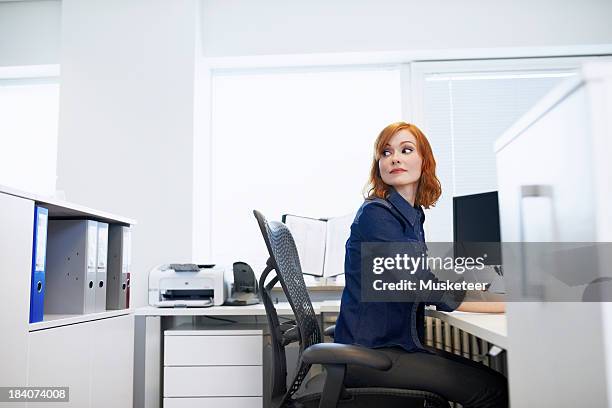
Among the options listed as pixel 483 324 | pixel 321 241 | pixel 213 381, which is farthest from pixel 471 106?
pixel 483 324

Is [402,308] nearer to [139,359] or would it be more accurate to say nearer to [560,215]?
[560,215]

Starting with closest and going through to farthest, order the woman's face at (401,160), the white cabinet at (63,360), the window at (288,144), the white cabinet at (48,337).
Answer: the white cabinet at (48,337)
the white cabinet at (63,360)
the woman's face at (401,160)
the window at (288,144)

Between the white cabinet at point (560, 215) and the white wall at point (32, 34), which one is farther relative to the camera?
the white wall at point (32, 34)

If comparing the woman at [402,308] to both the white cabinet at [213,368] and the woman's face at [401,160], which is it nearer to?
the woman's face at [401,160]

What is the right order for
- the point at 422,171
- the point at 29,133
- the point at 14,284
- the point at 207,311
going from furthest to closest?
the point at 29,133 → the point at 207,311 → the point at 422,171 → the point at 14,284

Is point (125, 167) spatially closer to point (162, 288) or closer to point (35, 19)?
point (162, 288)

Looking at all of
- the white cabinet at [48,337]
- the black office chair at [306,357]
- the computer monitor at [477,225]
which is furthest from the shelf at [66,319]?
the computer monitor at [477,225]

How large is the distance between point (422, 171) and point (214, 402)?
135 cm

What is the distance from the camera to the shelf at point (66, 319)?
1538mm

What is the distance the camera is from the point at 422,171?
178cm

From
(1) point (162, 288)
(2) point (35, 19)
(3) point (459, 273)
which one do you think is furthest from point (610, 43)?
(2) point (35, 19)

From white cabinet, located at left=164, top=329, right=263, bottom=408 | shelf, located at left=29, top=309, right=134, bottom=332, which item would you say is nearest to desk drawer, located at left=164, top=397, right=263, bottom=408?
white cabinet, located at left=164, top=329, right=263, bottom=408

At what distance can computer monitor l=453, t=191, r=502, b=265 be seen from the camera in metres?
2.11

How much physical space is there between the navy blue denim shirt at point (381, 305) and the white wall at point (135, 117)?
66.3 inches
